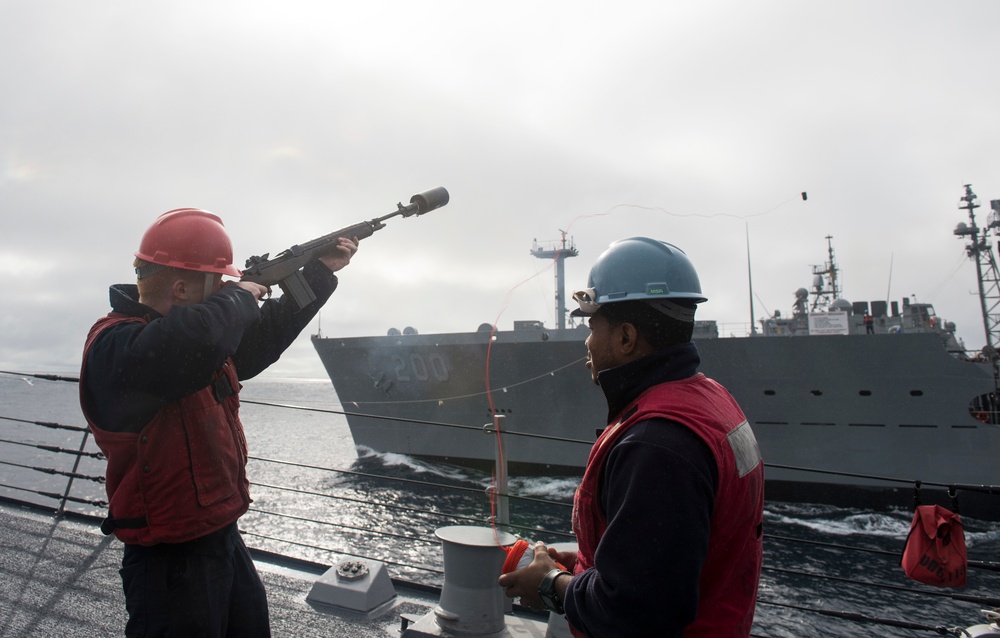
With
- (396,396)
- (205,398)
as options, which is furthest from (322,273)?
(396,396)

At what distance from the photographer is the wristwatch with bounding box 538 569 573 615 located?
1.31m

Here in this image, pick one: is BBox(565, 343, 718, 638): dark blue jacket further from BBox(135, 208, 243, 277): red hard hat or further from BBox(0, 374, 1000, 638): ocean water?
BBox(0, 374, 1000, 638): ocean water

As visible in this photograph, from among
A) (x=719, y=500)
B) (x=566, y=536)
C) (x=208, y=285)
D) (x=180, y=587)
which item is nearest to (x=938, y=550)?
(x=719, y=500)

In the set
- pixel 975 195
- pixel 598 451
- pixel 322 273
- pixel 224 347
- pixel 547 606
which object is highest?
pixel 975 195

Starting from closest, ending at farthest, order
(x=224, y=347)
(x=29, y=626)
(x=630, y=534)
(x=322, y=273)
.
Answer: (x=630, y=534) < (x=224, y=347) < (x=322, y=273) < (x=29, y=626)

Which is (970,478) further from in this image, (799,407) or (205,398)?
(205,398)

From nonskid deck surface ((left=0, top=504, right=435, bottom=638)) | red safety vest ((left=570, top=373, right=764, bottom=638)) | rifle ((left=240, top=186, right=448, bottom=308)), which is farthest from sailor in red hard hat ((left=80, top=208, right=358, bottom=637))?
nonskid deck surface ((left=0, top=504, right=435, bottom=638))

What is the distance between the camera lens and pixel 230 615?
5.54 ft

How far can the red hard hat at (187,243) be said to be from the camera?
1.64 meters

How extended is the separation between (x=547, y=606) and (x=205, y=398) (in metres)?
1.06

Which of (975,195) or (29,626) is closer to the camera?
(29,626)

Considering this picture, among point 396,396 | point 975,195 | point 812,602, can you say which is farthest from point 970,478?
point 396,396

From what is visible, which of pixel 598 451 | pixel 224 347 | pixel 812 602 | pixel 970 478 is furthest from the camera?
pixel 970 478

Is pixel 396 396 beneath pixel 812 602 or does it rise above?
above
